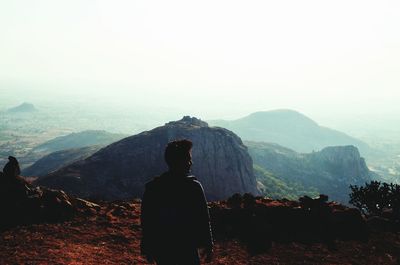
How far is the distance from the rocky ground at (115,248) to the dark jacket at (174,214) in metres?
7.44

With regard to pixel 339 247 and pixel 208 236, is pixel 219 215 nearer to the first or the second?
pixel 339 247

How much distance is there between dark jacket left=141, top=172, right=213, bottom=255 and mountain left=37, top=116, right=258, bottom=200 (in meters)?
78.9

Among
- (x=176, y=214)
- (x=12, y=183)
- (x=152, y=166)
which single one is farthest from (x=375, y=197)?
(x=152, y=166)

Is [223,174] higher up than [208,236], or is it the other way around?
[208,236]

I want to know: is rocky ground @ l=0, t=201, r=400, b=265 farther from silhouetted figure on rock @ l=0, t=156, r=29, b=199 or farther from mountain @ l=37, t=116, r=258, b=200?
mountain @ l=37, t=116, r=258, b=200

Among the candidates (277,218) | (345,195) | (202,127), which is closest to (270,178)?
(345,195)

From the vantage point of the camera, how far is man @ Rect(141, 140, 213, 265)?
667cm

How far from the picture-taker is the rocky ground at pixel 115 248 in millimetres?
13477

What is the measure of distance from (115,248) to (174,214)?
9.31 meters

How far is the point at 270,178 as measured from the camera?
18288 centimetres

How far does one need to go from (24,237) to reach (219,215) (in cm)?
907

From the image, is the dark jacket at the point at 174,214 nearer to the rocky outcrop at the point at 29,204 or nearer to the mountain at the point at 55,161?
the rocky outcrop at the point at 29,204

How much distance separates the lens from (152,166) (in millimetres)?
108750

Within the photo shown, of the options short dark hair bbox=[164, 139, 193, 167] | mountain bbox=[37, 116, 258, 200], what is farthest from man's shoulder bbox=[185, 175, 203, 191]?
mountain bbox=[37, 116, 258, 200]
